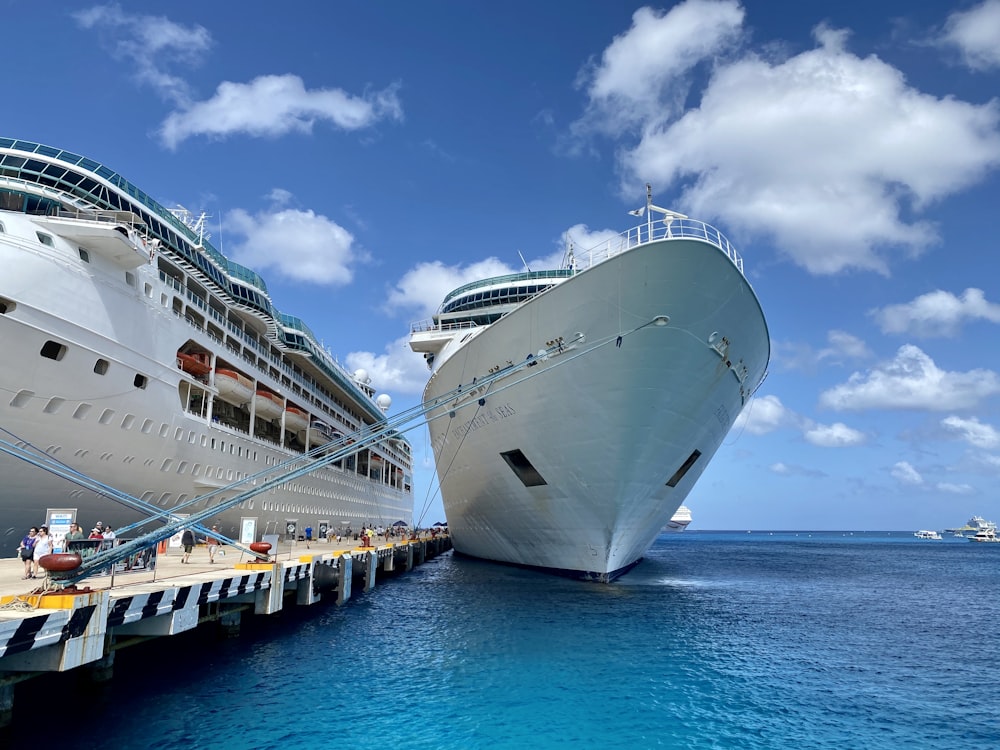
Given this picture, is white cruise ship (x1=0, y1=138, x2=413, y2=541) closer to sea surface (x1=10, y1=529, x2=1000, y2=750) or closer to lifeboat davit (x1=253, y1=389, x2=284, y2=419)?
lifeboat davit (x1=253, y1=389, x2=284, y2=419)

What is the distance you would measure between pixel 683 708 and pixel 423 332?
1919cm

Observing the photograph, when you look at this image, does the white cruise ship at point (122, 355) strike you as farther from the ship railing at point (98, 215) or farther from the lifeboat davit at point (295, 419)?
the lifeboat davit at point (295, 419)

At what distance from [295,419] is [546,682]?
83.5 ft

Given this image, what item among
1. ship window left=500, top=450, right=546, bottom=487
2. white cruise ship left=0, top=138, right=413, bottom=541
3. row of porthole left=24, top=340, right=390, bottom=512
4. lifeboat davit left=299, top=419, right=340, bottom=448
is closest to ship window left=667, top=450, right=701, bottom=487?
ship window left=500, top=450, right=546, bottom=487

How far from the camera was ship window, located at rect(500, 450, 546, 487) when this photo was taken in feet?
62.5

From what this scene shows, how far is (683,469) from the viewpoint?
20.1 metres

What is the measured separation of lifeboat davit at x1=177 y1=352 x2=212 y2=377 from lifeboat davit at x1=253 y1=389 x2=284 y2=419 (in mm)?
4537

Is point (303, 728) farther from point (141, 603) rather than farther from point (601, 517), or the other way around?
point (601, 517)

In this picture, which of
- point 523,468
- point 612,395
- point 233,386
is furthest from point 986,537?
point 233,386

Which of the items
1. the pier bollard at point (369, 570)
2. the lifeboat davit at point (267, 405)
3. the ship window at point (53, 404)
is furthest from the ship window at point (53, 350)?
the lifeboat davit at point (267, 405)

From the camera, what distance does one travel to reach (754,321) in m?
18.3

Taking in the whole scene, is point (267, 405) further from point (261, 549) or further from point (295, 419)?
point (261, 549)

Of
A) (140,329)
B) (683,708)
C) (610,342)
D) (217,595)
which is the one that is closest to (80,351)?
(140,329)

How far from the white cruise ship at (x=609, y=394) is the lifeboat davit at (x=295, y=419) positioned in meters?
14.3
